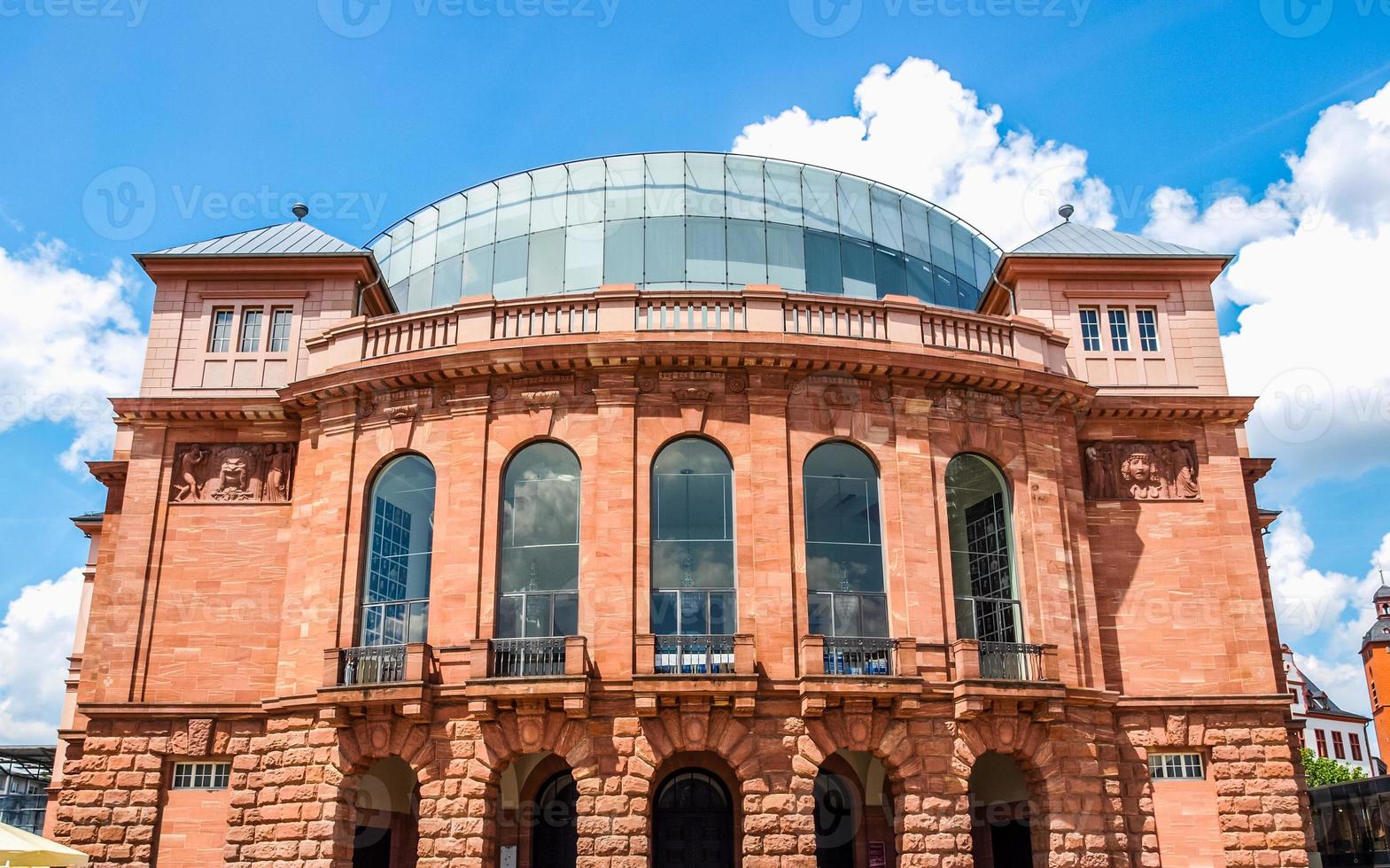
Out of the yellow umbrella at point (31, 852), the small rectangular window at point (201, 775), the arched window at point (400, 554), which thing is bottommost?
the yellow umbrella at point (31, 852)

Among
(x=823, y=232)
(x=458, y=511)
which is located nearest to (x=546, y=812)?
(x=458, y=511)

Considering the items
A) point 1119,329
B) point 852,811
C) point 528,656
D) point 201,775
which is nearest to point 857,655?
point 852,811

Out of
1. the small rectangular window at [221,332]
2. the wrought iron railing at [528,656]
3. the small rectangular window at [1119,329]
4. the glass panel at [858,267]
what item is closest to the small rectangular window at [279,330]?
the small rectangular window at [221,332]

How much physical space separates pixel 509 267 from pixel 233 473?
11807mm

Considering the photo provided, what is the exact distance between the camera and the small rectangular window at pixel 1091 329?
96.6 ft

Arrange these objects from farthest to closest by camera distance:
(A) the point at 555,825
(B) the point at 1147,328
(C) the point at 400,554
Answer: (B) the point at 1147,328
(A) the point at 555,825
(C) the point at 400,554

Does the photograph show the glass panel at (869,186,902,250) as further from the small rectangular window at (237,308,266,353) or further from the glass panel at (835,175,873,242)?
the small rectangular window at (237,308,266,353)

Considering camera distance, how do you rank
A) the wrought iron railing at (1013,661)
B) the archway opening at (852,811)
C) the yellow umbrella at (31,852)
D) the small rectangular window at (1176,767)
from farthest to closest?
the archway opening at (852,811), the small rectangular window at (1176,767), the wrought iron railing at (1013,661), the yellow umbrella at (31,852)

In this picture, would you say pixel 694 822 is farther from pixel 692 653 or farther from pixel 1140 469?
pixel 1140 469

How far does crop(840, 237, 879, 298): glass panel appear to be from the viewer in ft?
117

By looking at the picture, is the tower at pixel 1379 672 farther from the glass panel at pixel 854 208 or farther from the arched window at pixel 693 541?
the arched window at pixel 693 541

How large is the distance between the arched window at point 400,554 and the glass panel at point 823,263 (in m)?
14.4

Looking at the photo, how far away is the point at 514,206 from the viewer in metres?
37.4

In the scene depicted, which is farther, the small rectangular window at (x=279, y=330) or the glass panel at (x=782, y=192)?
the glass panel at (x=782, y=192)
